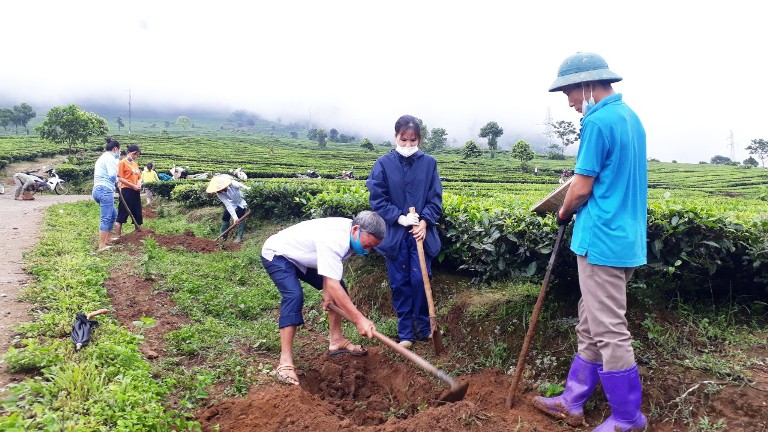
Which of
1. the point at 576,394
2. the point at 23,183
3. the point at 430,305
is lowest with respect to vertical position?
the point at 576,394

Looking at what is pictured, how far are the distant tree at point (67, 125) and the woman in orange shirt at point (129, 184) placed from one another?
2491 cm

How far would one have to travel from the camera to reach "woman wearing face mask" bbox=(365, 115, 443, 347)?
13.7ft

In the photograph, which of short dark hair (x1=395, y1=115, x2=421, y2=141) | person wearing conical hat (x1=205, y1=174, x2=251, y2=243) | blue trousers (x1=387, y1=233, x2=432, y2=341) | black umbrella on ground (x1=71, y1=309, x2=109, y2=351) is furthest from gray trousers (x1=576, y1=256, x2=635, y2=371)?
person wearing conical hat (x1=205, y1=174, x2=251, y2=243)

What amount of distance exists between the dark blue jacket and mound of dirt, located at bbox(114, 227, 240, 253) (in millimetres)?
5011

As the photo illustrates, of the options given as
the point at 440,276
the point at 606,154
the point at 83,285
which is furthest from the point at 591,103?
the point at 83,285

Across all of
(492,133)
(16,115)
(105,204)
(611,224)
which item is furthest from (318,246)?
(16,115)

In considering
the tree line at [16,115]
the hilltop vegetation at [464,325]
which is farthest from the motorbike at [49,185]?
the tree line at [16,115]

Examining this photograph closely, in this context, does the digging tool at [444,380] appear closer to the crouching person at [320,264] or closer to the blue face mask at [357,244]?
the crouching person at [320,264]

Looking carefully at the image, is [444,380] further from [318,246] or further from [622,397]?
[318,246]

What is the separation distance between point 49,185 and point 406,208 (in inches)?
824

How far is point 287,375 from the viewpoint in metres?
3.72

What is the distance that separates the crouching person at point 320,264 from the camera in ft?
11.6

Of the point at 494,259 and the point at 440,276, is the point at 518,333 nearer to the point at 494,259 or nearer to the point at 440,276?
the point at 494,259

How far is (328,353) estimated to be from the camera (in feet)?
14.1
